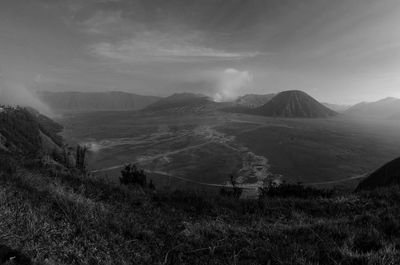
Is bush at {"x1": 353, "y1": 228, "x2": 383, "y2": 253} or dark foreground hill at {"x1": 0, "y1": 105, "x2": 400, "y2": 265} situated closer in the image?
dark foreground hill at {"x1": 0, "y1": 105, "x2": 400, "y2": 265}

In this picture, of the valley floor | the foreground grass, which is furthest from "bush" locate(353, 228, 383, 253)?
the valley floor

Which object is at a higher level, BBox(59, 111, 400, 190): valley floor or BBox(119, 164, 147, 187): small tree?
BBox(119, 164, 147, 187): small tree

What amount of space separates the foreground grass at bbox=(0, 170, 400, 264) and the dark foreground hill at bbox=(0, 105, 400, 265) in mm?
17

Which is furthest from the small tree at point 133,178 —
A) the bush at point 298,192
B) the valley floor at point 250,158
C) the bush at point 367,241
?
the valley floor at point 250,158

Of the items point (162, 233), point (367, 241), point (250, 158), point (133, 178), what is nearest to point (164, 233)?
point (162, 233)

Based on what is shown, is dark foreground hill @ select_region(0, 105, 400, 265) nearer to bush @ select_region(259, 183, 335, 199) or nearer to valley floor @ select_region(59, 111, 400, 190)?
bush @ select_region(259, 183, 335, 199)

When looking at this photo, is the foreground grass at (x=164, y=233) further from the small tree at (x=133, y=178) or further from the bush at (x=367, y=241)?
the small tree at (x=133, y=178)

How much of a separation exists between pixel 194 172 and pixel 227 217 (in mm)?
88167

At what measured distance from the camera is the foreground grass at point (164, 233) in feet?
15.7

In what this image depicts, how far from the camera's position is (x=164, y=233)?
21.8ft

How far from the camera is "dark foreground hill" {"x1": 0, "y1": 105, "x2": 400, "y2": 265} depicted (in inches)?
186

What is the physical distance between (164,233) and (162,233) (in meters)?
0.05

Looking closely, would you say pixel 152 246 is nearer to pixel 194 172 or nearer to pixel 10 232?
pixel 10 232

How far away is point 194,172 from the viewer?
9612cm
